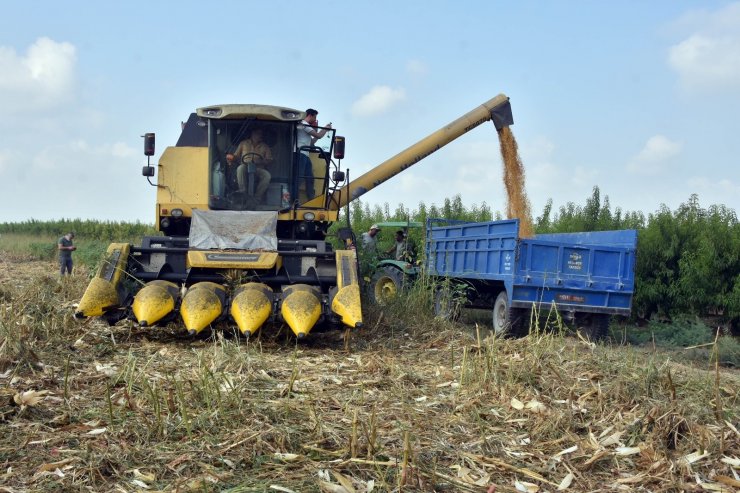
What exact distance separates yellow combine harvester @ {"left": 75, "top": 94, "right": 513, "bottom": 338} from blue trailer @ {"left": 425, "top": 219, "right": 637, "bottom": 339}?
2.48m

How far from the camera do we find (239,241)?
849 cm

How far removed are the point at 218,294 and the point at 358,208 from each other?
18.7m

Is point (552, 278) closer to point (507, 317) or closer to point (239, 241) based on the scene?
point (507, 317)

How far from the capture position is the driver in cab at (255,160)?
31.2ft

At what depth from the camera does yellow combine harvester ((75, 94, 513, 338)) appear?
7172 millimetres

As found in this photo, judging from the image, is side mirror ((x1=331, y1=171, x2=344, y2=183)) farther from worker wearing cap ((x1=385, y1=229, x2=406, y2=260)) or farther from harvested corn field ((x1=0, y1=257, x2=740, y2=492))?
worker wearing cap ((x1=385, y1=229, x2=406, y2=260))

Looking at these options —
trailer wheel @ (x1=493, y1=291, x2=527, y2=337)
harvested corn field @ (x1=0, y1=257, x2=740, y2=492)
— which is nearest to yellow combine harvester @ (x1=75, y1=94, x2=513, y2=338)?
harvested corn field @ (x1=0, y1=257, x2=740, y2=492)

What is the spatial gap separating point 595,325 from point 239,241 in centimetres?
587

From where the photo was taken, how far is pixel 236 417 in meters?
4.41

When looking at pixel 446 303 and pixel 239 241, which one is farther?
pixel 446 303

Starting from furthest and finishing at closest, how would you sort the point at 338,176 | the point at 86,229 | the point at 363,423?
the point at 86,229
the point at 338,176
the point at 363,423

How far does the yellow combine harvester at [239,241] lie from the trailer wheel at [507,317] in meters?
2.65

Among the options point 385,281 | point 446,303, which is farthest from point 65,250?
point 446,303

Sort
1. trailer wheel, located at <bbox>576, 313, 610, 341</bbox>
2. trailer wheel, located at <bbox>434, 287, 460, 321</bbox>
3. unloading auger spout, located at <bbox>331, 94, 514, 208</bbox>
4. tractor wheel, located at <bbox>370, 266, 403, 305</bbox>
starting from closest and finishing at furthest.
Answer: trailer wheel, located at <bbox>434, 287, 460, 321</bbox> → trailer wheel, located at <bbox>576, 313, 610, 341</bbox> → unloading auger spout, located at <bbox>331, 94, 514, 208</bbox> → tractor wheel, located at <bbox>370, 266, 403, 305</bbox>
